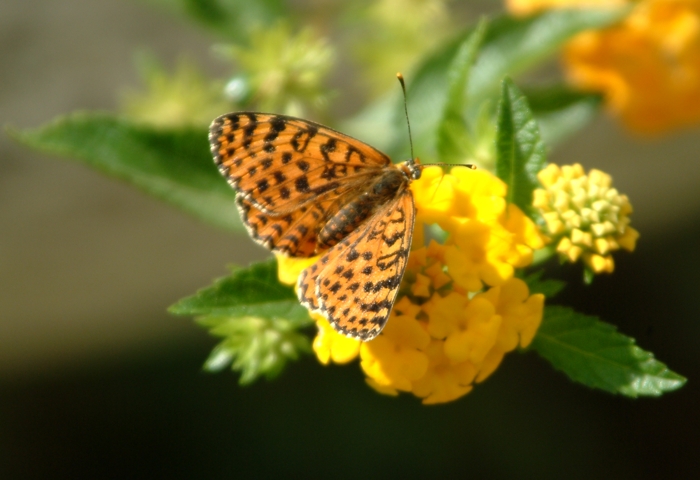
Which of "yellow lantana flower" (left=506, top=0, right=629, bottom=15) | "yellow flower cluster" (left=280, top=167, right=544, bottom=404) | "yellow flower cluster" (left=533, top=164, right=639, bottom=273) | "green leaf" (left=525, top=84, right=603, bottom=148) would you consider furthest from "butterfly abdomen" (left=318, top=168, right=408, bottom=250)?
"yellow lantana flower" (left=506, top=0, right=629, bottom=15)

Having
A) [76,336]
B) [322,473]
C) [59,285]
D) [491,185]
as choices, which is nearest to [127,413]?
[76,336]

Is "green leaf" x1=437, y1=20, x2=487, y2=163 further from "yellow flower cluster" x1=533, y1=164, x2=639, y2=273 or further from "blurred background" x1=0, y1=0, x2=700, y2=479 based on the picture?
"blurred background" x1=0, y1=0, x2=700, y2=479

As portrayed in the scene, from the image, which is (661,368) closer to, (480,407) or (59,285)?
(480,407)

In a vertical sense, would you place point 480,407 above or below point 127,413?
below

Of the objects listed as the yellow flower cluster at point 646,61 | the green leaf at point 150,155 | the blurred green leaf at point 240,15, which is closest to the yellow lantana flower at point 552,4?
the yellow flower cluster at point 646,61

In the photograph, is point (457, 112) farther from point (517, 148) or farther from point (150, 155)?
point (150, 155)

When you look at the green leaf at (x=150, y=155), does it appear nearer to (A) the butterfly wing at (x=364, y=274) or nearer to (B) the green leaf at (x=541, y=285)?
(A) the butterfly wing at (x=364, y=274)

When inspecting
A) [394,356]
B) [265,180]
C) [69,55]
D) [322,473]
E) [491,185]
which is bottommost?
[322,473]
